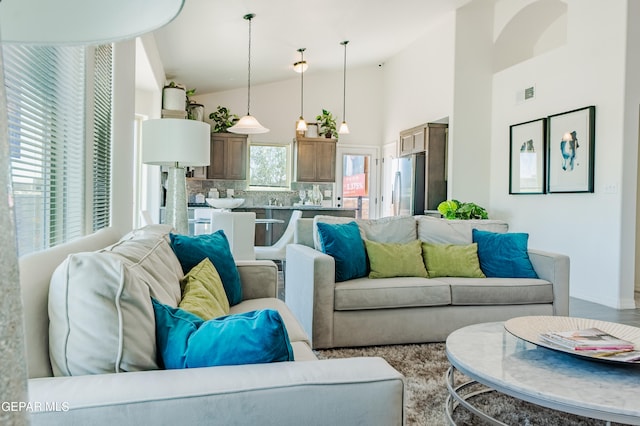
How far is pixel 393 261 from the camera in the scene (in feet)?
10.8

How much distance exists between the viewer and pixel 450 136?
6684 millimetres

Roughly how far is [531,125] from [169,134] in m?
4.55

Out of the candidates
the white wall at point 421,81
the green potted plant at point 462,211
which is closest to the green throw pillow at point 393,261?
the green potted plant at point 462,211

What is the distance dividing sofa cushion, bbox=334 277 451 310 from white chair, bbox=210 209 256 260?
1.51 meters

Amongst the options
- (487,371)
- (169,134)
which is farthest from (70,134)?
(487,371)

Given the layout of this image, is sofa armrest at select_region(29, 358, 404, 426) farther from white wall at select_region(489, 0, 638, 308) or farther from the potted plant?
the potted plant

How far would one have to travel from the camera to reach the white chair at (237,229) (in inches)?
168

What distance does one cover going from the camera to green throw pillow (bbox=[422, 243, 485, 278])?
3379 mm

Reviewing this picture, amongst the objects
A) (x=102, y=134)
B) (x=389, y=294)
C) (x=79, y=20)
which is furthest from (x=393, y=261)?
(x=79, y=20)

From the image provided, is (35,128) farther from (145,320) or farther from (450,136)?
(450,136)

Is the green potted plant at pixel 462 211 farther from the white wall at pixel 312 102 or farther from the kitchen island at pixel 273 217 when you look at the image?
the white wall at pixel 312 102

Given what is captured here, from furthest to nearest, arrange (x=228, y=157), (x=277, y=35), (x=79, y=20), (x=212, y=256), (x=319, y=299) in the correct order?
(x=228, y=157) < (x=277, y=35) < (x=319, y=299) < (x=212, y=256) < (x=79, y=20)

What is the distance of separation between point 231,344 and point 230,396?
152 millimetres

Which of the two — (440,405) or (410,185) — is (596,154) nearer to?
(410,185)
